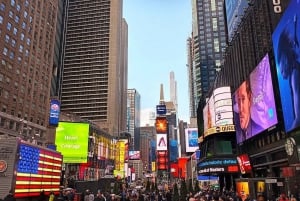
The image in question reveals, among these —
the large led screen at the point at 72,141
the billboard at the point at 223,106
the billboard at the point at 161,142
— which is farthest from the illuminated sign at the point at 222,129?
the billboard at the point at 161,142

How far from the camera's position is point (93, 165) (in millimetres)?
119312

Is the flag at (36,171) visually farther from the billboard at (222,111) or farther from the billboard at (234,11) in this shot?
the billboard at (234,11)

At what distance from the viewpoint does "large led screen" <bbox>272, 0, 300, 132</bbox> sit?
26.4 m

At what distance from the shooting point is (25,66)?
88125 millimetres

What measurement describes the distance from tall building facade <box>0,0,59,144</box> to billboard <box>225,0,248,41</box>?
162ft

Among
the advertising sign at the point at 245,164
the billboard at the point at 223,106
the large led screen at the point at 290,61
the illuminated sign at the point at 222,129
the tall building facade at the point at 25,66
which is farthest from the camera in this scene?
the tall building facade at the point at 25,66

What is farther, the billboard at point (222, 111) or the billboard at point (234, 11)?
the billboard at point (234, 11)

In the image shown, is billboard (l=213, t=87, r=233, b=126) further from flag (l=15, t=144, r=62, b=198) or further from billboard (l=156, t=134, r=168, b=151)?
billboard (l=156, t=134, r=168, b=151)

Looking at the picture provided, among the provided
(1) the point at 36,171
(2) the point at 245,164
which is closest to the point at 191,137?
(2) the point at 245,164

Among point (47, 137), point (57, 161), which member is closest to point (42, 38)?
point (47, 137)

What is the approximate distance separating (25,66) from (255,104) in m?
67.9

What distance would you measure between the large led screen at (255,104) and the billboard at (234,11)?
Result: 13.4 metres

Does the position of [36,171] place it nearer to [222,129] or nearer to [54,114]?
[222,129]

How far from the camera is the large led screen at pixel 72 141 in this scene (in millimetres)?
66812
